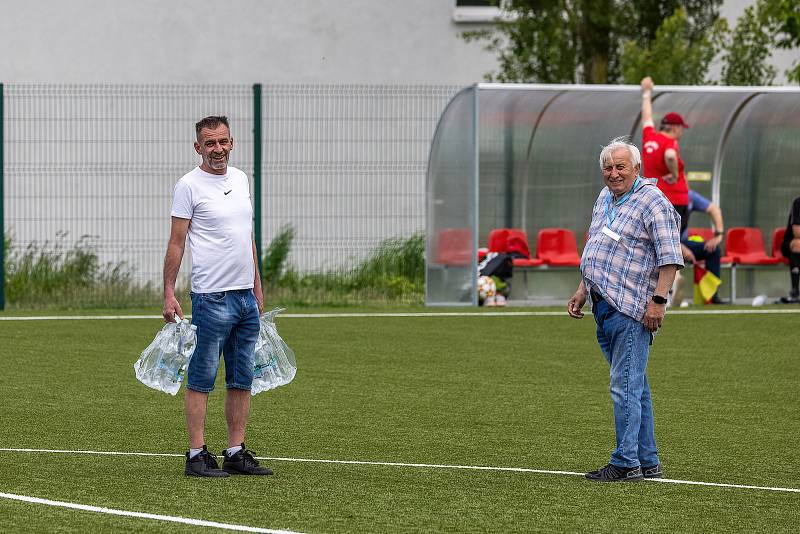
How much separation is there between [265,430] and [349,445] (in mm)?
802

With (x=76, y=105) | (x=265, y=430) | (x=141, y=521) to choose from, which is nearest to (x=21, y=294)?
Answer: (x=76, y=105)

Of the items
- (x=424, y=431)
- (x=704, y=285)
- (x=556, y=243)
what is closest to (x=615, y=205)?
(x=424, y=431)

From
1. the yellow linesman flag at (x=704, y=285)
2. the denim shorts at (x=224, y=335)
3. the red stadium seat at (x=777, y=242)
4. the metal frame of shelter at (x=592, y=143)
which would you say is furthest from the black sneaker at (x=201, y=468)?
the red stadium seat at (x=777, y=242)

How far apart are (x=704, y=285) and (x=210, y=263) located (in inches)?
466

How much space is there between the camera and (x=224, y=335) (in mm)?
7844

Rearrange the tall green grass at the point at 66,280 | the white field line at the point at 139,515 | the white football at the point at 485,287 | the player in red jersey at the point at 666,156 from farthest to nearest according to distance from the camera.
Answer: the tall green grass at the point at 66,280 → the white football at the point at 485,287 → the player in red jersey at the point at 666,156 → the white field line at the point at 139,515

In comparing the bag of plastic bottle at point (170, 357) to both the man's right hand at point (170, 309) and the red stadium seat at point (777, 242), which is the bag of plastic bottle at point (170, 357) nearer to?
the man's right hand at point (170, 309)

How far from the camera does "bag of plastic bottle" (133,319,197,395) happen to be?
25.7ft

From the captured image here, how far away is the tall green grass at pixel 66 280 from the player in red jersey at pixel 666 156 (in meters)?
5.99

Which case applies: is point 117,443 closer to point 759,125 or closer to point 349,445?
point 349,445

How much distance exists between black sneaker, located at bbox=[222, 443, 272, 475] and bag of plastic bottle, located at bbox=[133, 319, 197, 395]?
1.42ft

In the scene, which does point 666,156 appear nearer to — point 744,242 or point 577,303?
point 744,242

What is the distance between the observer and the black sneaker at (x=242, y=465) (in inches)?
311

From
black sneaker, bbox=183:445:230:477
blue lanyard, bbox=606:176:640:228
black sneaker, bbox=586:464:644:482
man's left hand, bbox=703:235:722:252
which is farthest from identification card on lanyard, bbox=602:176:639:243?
man's left hand, bbox=703:235:722:252
